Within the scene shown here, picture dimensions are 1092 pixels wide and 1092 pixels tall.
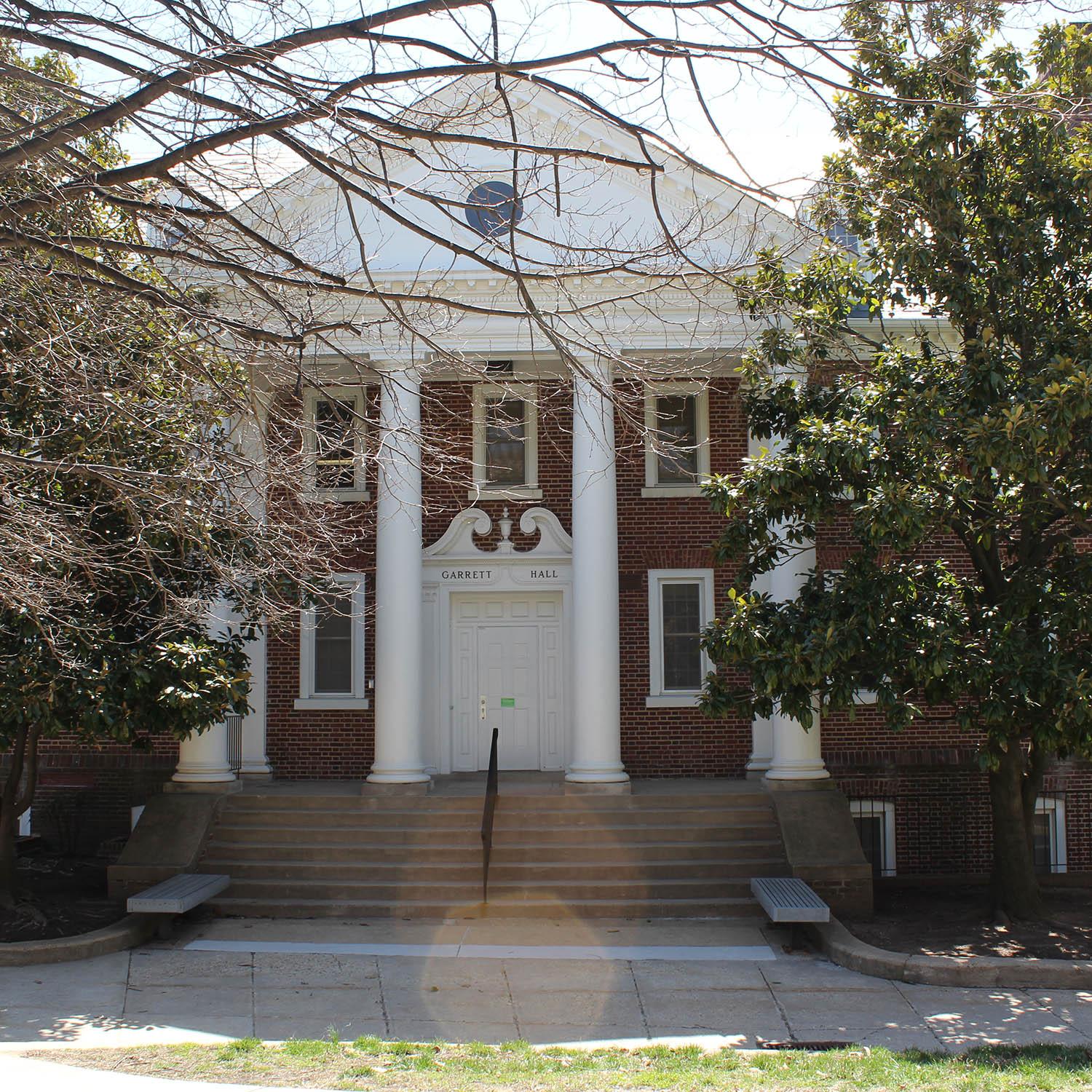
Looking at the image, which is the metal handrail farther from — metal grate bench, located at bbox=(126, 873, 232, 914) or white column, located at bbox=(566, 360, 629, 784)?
metal grate bench, located at bbox=(126, 873, 232, 914)

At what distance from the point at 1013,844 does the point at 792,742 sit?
9.76 ft

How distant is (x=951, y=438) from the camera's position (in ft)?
31.8

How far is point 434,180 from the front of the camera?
13.8 metres

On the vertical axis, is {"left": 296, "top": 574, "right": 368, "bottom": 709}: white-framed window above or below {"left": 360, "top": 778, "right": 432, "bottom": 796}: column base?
above

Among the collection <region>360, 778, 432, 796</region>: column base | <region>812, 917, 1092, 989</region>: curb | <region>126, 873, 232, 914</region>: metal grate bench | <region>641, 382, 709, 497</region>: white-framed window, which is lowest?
<region>812, 917, 1092, 989</region>: curb

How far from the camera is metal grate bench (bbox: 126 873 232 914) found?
10.6m

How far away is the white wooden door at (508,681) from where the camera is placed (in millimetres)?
16344

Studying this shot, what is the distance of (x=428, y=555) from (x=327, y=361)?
3.35m

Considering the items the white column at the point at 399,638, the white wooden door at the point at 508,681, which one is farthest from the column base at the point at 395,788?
the white wooden door at the point at 508,681

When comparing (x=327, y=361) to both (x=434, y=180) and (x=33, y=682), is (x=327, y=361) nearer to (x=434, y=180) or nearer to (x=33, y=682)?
(x=434, y=180)

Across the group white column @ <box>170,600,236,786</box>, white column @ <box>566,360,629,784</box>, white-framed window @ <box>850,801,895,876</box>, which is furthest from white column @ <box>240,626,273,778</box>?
white-framed window @ <box>850,801,895,876</box>

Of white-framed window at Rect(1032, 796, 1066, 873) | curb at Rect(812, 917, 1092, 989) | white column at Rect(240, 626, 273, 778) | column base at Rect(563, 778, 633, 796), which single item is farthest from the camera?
white column at Rect(240, 626, 273, 778)

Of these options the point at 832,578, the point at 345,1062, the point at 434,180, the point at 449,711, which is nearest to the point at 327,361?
the point at 434,180

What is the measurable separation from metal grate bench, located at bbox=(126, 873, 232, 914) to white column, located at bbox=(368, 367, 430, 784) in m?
2.58
